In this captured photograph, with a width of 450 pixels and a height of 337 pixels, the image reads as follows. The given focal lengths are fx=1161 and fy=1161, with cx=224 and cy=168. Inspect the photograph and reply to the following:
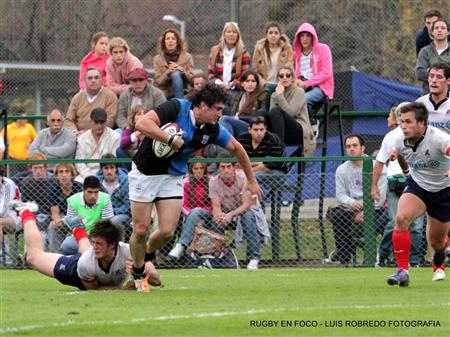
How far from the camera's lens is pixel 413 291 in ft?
37.0

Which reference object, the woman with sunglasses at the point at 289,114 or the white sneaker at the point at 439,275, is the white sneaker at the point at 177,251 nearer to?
the woman with sunglasses at the point at 289,114

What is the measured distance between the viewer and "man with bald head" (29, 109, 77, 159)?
703 inches

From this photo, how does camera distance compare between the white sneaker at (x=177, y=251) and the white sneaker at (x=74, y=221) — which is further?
the white sneaker at (x=177, y=251)

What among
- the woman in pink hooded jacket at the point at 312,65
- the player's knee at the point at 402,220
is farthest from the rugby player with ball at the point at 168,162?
the woman in pink hooded jacket at the point at 312,65

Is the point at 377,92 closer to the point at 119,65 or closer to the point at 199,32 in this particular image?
the point at 199,32

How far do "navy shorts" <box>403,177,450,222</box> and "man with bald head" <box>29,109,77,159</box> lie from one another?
7.12m

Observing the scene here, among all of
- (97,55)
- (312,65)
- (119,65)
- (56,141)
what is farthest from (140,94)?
(312,65)

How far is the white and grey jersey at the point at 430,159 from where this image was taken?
11.9 m

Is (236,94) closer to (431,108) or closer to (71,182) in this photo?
(71,182)

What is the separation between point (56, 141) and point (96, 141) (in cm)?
77

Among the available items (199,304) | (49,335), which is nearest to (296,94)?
(199,304)

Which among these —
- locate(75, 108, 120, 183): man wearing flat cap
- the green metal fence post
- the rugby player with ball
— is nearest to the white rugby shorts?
the rugby player with ball

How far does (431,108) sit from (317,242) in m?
3.35

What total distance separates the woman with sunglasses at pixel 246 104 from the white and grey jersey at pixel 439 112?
4.01 metres
